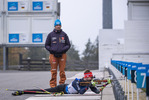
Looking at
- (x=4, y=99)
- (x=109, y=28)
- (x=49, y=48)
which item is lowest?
(x=4, y=99)

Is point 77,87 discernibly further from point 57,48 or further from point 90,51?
point 90,51

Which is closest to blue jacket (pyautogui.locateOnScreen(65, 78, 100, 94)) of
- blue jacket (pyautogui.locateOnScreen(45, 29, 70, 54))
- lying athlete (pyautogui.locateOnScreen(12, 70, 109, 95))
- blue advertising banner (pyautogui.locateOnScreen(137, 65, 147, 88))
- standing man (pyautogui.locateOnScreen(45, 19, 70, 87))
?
lying athlete (pyautogui.locateOnScreen(12, 70, 109, 95))

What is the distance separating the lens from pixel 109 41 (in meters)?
27.0

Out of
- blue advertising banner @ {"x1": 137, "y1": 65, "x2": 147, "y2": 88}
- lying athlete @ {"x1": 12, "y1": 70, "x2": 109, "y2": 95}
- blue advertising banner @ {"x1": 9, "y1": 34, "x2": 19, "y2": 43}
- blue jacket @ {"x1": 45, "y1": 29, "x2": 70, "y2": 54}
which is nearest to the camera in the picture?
blue advertising banner @ {"x1": 137, "y1": 65, "x2": 147, "y2": 88}

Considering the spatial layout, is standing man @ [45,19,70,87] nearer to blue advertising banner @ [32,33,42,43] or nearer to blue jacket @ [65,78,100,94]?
blue jacket @ [65,78,100,94]

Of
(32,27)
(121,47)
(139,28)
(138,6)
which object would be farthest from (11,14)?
(139,28)

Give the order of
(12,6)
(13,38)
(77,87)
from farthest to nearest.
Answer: (12,6), (13,38), (77,87)

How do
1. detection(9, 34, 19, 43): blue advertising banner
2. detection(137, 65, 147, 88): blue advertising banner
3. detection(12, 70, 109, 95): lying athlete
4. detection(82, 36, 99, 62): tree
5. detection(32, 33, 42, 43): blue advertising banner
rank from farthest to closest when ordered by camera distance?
1. detection(82, 36, 99, 62): tree
2. detection(9, 34, 19, 43): blue advertising banner
3. detection(32, 33, 42, 43): blue advertising banner
4. detection(12, 70, 109, 95): lying athlete
5. detection(137, 65, 147, 88): blue advertising banner

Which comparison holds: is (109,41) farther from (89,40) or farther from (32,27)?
(89,40)

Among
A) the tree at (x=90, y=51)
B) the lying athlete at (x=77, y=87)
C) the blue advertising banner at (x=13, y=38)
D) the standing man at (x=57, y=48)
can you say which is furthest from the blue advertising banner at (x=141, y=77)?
the tree at (x=90, y=51)

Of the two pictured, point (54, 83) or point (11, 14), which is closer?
point (54, 83)

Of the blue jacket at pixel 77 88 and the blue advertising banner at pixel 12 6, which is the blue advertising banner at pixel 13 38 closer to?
the blue advertising banner at pixel 12 6

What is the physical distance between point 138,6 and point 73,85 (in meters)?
13.8

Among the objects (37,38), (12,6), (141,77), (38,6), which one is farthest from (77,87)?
(12,6)
